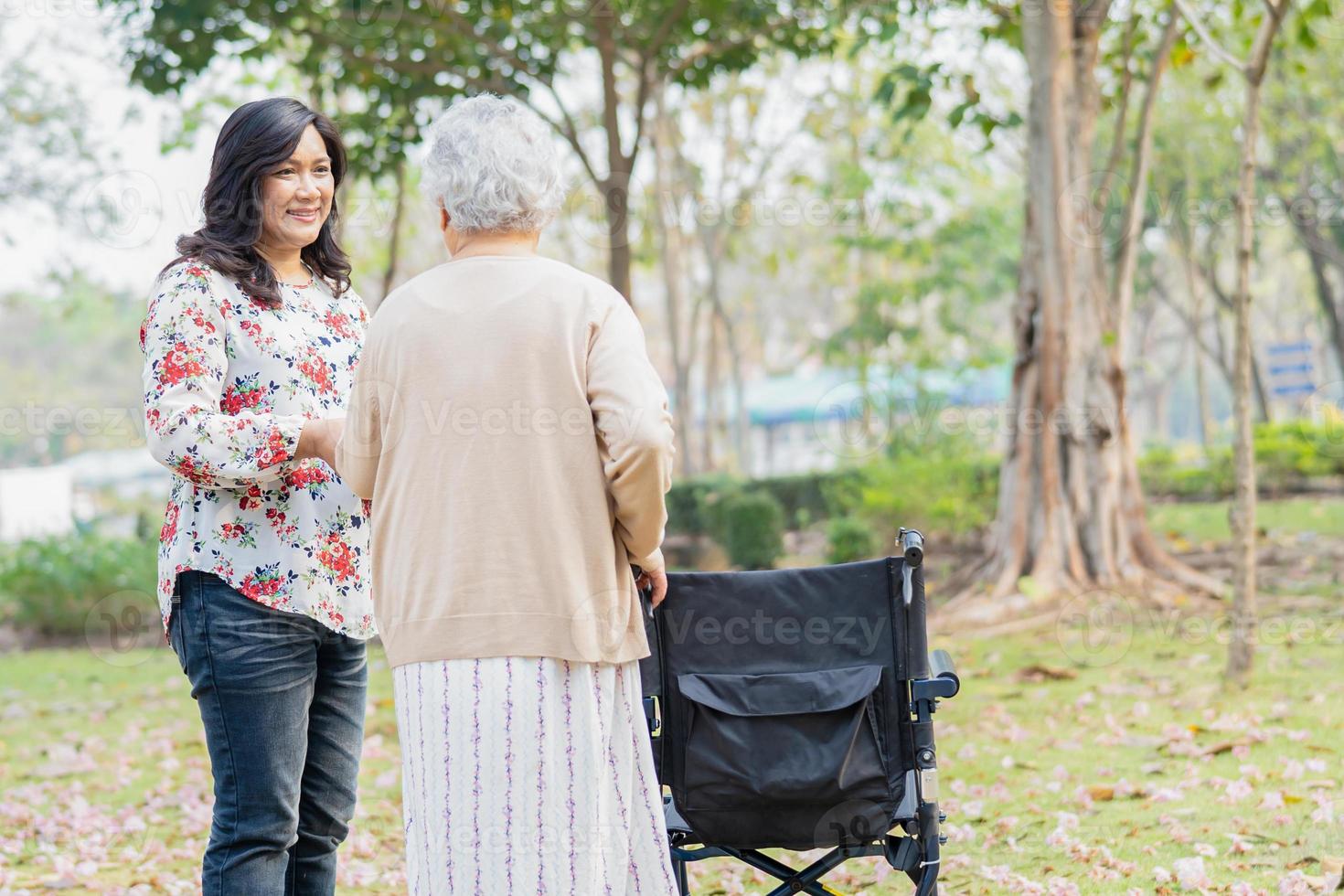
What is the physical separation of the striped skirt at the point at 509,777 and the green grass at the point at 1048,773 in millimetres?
1623

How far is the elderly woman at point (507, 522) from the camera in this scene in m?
1.87

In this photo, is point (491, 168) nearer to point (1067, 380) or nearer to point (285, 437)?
point (285, 437)

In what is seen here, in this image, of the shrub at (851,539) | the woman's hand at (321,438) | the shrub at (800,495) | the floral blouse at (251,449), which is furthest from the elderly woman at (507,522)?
the shrub at (800,495)

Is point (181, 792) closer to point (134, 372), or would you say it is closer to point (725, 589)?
point (725, 589)

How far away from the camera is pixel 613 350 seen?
188 centimetres

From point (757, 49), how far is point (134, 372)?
41709 millimetres


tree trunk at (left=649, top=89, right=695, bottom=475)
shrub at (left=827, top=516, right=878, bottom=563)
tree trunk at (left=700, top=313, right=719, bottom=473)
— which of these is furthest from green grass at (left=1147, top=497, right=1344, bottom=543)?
tree trunk at (left=700, top=313, right=719, bottom=473)

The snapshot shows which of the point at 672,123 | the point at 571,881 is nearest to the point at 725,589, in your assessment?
the point at 571,881

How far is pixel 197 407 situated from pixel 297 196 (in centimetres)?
43

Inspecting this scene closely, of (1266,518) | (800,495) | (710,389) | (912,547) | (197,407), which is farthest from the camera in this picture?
(710,389)

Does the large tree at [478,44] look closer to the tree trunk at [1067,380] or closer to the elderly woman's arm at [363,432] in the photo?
the tree trunk at [1067,380]

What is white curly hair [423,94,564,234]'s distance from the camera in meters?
1.92

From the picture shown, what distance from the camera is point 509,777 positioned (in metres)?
1.89

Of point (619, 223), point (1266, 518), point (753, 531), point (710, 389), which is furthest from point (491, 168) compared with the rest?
point (710, 389)
